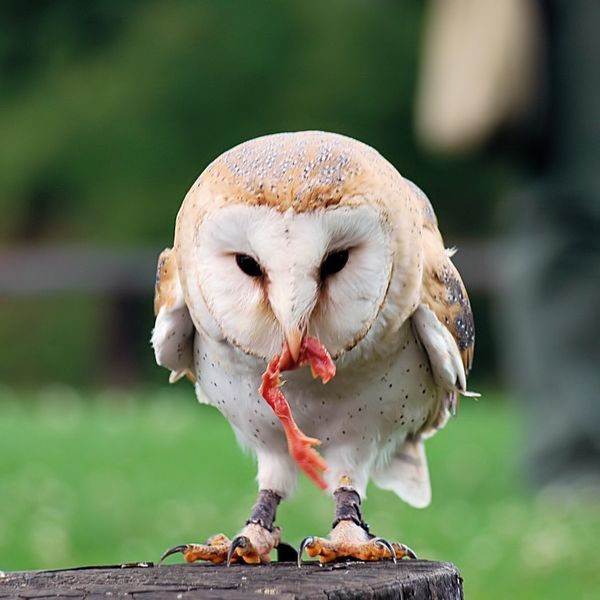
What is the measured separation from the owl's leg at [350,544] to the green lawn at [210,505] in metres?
2.89

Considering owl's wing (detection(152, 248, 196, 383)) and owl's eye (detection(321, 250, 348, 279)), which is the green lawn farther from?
owl's eye (detection(321, 250, 348, 279))

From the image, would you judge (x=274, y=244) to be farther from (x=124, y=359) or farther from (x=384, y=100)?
(x=384, y=100)

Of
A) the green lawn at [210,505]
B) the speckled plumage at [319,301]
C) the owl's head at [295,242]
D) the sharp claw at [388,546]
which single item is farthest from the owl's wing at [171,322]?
the green lawn at [210,505]

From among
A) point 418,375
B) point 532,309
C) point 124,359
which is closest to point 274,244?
point 418,375

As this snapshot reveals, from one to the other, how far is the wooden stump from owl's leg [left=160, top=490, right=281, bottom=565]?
0.06m

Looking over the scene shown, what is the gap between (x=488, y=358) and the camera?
863 inches

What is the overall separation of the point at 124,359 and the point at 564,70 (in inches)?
380

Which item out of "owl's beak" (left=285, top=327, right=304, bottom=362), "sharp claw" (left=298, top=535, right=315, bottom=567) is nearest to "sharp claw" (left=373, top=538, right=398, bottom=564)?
"sharp claw" (left=298, top=535, right=315, bottom=567)

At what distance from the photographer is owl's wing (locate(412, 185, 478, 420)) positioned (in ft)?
10.5

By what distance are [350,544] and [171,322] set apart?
23.0 inches

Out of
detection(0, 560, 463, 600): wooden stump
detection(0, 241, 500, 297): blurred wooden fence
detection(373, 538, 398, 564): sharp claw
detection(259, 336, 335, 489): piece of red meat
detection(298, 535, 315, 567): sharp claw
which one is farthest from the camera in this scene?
detection(0, 241, 500, 297): blurred wooden fence

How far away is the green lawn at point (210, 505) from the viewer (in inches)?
259

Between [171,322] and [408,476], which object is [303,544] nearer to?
[171,322]

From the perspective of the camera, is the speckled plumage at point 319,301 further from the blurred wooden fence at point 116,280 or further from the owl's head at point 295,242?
the blurred wooden fence at point 116,280
